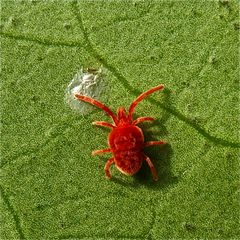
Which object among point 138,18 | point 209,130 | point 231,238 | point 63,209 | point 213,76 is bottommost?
point 231,238

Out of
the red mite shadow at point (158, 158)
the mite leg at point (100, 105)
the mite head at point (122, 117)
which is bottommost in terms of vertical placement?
the red mite shadow at point (158, 158)

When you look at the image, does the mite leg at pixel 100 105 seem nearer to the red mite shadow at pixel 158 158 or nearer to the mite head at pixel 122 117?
the mite head at pixel 122 117

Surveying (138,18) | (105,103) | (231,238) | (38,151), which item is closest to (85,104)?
(105,103)

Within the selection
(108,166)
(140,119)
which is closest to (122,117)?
(140,119)

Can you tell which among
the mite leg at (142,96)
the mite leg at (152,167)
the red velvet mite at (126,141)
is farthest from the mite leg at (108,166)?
the mite leg at (142,96)

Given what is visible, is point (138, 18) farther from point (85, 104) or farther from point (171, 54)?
point (85, 104)

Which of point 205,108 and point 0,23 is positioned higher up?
point 0,23

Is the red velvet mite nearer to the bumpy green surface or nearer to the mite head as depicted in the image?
the mite head

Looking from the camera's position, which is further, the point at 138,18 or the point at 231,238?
the point at 138,18
